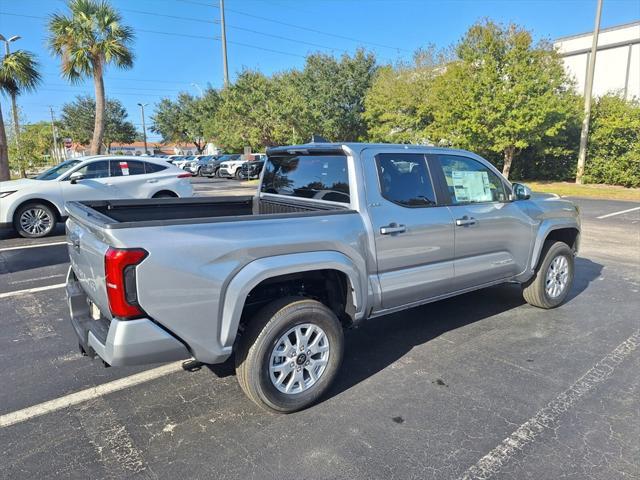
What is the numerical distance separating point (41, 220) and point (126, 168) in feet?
6.68

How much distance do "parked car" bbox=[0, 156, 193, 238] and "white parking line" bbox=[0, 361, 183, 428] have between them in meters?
6.81

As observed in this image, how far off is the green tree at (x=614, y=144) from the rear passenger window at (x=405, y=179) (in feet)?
69.1

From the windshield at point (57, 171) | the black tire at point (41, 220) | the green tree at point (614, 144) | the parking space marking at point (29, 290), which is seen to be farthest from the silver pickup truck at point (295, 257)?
the green tree at point (614, 144)

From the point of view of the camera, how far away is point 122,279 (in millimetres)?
2363

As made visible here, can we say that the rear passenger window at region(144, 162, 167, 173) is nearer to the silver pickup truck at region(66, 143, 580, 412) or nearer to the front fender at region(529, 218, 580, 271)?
the silver pickup truck at region(66, 143, 580, 412)

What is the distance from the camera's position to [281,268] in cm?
280

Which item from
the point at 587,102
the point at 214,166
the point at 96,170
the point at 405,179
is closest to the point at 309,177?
the point at 405,179

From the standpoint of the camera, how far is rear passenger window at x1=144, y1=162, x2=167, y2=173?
34.0ft

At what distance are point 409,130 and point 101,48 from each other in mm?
15754

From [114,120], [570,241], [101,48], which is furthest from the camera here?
[114,120]

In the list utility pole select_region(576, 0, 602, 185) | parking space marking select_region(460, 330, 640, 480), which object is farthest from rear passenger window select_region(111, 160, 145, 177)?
utility pole select_region(576, 0, 602, 185)

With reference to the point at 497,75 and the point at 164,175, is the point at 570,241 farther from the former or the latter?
the point at 497,75

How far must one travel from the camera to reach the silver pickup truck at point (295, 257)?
96.8 inches

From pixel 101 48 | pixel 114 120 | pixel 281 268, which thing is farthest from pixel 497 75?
pixel 114 120
